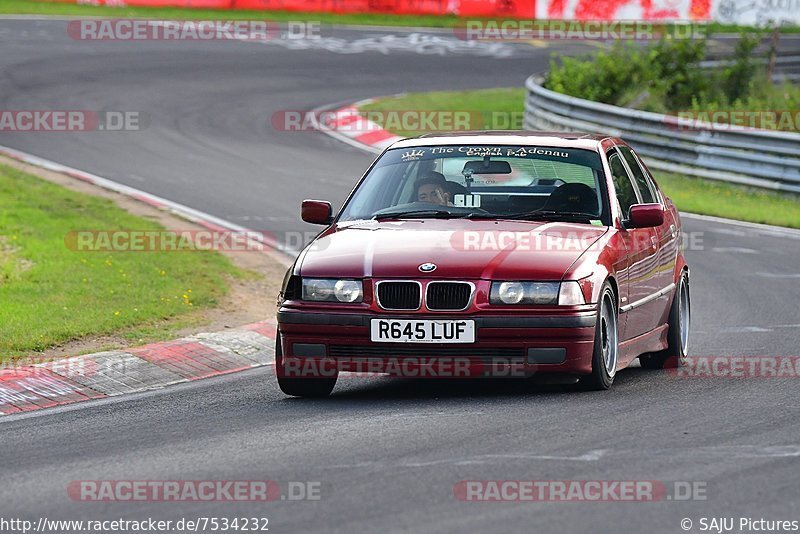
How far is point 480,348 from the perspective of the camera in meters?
8.00

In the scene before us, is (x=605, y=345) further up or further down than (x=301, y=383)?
further up

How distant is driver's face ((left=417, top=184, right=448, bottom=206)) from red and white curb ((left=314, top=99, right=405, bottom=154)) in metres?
14.9

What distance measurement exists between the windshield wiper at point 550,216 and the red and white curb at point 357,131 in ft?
50.0

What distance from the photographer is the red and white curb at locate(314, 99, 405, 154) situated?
82.4 ft

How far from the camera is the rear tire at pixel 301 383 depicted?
8.49m

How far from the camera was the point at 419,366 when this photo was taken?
8055mm

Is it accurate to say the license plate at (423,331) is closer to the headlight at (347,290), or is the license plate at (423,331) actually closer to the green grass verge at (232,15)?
the headlight at (347,290)

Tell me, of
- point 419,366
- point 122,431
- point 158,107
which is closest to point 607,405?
point 419,366

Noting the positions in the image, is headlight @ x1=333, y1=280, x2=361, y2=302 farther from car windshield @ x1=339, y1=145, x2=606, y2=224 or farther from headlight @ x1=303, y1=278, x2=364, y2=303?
car windshield @ x1=339, y1=145, x2=606, y2=224

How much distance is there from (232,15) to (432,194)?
100 feet

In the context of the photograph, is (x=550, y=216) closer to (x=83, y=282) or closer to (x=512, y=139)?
(x=512, y=139)

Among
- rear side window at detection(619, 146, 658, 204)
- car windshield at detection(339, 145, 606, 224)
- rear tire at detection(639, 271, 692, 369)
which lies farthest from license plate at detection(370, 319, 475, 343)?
rear side window at detection(619, 146, 658, 204)

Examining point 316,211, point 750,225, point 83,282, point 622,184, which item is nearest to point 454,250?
point 316,211

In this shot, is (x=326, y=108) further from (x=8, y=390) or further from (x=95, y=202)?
(x=8, y=390)
